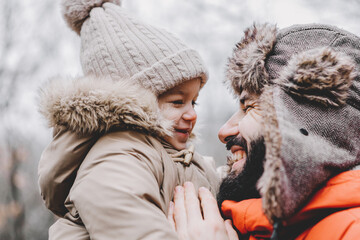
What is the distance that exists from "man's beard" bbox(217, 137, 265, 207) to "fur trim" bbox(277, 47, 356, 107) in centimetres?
32

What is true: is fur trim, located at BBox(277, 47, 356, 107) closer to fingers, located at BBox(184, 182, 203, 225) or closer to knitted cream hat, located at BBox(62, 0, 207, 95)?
fingers, located at BBox(184, 182, 203, 225)

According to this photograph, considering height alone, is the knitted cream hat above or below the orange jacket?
above

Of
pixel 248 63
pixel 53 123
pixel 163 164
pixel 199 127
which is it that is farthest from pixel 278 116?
pixel 199 127

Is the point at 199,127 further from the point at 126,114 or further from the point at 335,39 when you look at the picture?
the point at 335,39

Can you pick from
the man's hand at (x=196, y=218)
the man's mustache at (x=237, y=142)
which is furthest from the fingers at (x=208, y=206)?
the man's mustache at (x=237, y=142)

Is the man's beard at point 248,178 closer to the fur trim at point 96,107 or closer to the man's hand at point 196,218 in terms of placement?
the man's hand at point 196,218

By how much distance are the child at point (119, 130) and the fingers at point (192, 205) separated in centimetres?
11

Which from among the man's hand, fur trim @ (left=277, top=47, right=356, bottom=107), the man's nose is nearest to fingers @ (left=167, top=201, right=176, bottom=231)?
the man's hand

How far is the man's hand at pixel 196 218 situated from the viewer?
1414mm

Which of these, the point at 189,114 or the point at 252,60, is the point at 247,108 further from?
the point at 189,114

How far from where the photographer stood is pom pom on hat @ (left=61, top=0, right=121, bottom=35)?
2316 millimetres

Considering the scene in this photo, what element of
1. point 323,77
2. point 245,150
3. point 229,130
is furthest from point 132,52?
point 323,77

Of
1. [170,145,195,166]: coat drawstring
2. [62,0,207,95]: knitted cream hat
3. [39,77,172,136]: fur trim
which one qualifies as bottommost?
[170,145,195,166]: coat drawstring

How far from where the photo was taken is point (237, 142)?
1.64 metres
